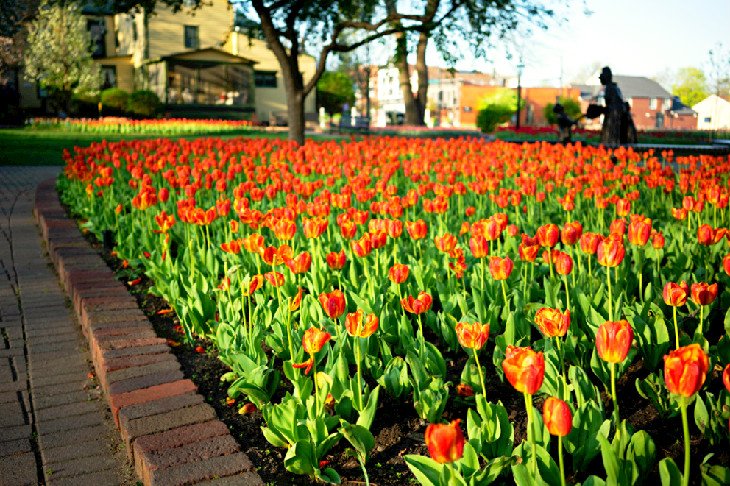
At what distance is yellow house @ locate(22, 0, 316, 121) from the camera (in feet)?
139

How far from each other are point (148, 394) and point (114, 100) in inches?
1444

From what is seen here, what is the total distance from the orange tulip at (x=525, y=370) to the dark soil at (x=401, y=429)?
66cm

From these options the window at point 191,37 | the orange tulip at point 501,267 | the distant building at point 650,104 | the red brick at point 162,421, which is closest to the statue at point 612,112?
the orange tulip at point 501,267

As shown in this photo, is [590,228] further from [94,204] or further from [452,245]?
[94,204]

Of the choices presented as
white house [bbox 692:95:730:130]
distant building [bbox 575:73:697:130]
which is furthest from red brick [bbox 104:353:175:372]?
distant building [bbox 575:73:697:130]

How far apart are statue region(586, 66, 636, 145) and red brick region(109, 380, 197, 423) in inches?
477

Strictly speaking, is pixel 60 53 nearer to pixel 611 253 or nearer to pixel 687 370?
pixel 611 253

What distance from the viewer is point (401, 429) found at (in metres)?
2.70

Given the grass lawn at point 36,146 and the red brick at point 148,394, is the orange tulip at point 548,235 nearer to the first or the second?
the red brick at point 148,394

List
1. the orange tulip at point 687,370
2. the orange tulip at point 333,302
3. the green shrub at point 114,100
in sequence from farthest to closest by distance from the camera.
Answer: the green shrub at point 114,100 < the orange tulip at point 333,302 < the orange tulip at point 687,370

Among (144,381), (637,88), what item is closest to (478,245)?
(144,381)

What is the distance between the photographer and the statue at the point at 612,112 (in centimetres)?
1388

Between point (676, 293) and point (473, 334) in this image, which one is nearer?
point (473, 334)

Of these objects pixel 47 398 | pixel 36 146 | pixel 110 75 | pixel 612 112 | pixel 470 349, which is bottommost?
pixel 47 398
